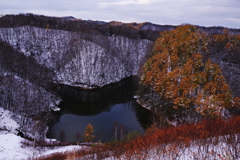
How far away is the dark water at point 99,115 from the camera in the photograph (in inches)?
1070

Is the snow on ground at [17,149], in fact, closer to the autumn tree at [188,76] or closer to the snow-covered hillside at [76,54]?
the autumn tree at [188,76]

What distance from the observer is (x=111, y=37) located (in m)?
79.6

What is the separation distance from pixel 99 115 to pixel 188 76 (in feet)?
51.0

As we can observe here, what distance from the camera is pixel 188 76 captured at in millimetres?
28984

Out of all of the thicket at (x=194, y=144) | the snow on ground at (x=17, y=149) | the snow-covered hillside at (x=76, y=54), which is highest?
the snow-covered hillside at (x=76, y=54)

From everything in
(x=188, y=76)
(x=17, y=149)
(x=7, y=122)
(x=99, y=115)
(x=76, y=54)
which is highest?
(x=76, y=54)

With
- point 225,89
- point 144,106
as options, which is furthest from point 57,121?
point 225,89

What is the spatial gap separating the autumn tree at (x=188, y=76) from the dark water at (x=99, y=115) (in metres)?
5.75

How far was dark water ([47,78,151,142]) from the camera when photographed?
27.2 meters

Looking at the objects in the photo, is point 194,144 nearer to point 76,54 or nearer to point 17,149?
point 17,149

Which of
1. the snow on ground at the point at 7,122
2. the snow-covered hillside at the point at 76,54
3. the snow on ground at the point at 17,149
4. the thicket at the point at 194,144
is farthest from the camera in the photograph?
the snow-covered hillside at the point at 76,54

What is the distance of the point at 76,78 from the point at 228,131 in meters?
48.4

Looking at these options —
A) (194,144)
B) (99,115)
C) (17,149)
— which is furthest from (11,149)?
(194,144)

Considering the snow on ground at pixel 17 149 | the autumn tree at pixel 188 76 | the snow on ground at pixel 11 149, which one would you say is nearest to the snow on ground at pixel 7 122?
the snow on ground at pixel 17 149
